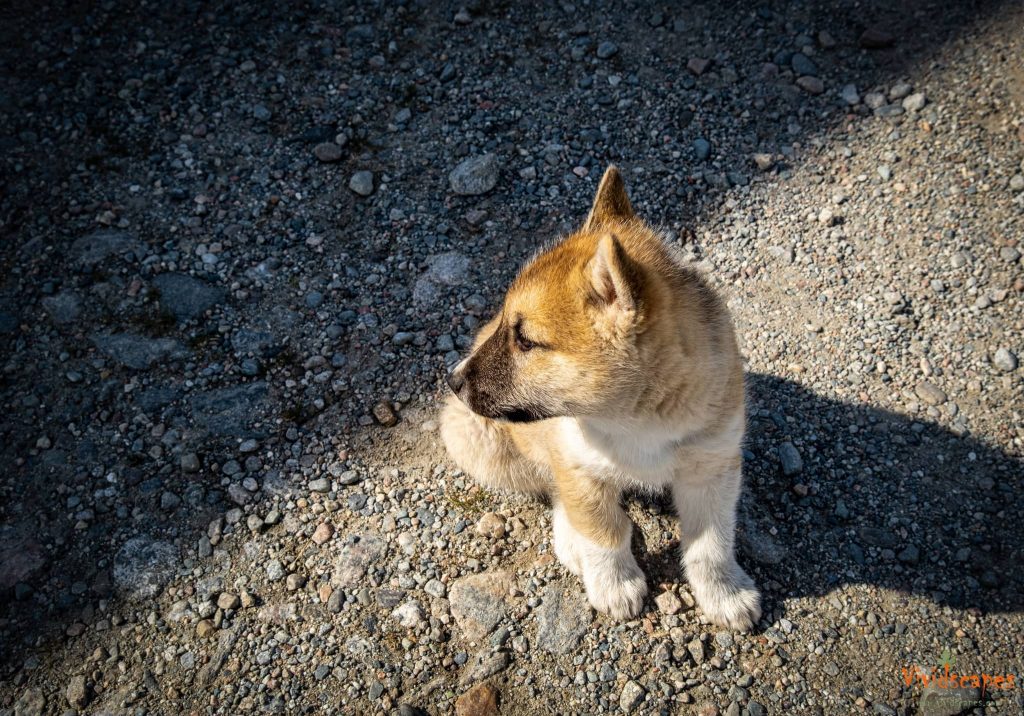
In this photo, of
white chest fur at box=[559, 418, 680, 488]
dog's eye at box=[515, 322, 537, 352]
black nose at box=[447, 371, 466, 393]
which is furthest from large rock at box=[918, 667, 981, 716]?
black nose at box=[447, 371, 466, 393]

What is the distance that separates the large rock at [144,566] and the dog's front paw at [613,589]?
2372 millimetres

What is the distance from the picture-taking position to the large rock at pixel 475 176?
19.5ft

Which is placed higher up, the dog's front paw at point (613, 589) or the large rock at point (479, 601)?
the dog's front paw at point (613, 589)

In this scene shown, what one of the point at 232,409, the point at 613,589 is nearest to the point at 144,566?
the point at 232,409

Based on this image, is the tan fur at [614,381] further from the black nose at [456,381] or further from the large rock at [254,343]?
the large rock at [254,343]

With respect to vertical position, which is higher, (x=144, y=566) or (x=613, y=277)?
(x=613, y=277)

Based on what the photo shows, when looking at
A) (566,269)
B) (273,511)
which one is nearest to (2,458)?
(273,511)

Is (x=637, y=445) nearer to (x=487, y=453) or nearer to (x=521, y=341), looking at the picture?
(x=521, y=341)

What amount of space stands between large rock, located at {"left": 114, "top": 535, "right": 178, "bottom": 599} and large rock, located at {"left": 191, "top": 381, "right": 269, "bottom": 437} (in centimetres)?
79

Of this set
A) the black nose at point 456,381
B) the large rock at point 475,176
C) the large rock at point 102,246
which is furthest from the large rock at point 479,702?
the large rock at point 102,246

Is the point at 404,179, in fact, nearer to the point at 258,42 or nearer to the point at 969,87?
the point at 258,42

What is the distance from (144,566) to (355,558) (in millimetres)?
1186

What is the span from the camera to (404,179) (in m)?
6.02

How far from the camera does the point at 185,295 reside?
213 inches
